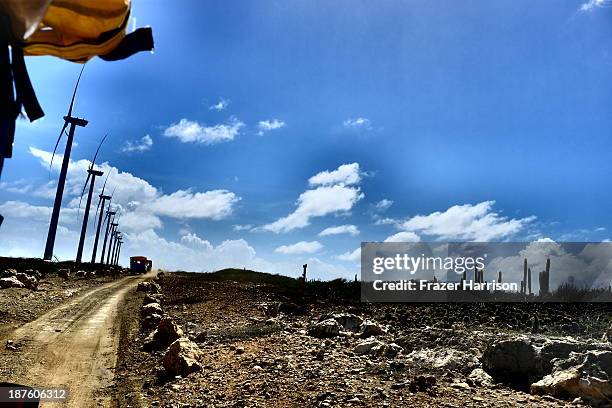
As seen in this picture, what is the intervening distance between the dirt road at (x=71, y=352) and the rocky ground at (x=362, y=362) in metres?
0.53

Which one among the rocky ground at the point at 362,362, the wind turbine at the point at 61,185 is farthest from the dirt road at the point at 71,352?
the wind turbine at the point at 61,185

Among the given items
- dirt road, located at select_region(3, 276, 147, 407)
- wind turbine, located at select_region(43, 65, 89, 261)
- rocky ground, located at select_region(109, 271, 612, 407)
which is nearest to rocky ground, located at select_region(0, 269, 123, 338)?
dirt road, located at select_region(3, 276, 147, 407)

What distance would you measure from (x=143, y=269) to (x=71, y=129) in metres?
23.4

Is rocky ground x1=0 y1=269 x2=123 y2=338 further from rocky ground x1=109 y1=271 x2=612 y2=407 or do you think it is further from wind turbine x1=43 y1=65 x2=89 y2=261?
wind turbine x1=43 y1=65 x2=89 y2=261

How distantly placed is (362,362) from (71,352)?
829cm

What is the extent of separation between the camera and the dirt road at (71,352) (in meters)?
9.50

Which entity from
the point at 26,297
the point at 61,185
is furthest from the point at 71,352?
the point at 61,185

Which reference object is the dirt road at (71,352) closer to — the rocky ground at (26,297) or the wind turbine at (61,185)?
the rocky ground at (26,297)

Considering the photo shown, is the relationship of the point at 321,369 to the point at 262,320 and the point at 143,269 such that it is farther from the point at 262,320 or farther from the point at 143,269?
the point at 143,269

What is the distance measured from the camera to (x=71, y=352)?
1201 cm

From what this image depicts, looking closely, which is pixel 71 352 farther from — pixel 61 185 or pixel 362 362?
pixel 61 185

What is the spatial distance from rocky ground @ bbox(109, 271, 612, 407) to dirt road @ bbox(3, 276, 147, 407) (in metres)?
0.53

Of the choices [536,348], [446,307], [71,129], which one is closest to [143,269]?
[71,129]

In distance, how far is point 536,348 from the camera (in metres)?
9.75
